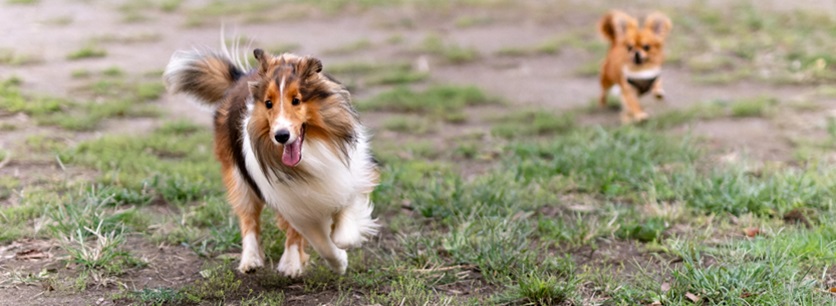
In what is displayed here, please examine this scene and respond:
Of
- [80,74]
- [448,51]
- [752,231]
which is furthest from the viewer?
[448,51]

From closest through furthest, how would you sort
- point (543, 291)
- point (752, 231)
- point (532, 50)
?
point (543, 291), point (752, 231), point (532, 50)

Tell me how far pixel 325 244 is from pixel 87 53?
586 centimetres

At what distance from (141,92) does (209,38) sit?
2846 mm

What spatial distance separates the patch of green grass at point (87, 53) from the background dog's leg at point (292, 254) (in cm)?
534

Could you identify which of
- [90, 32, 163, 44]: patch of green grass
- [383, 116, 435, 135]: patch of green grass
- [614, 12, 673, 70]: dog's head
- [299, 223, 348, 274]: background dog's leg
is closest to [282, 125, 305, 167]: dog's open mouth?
[299, 223, 348, 274]: background dog's leg

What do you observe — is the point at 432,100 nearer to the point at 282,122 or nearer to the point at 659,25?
the point at 659,25

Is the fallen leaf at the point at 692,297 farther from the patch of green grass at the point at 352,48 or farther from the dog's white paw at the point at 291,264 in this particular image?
the patch of green grass at the point at 352,48

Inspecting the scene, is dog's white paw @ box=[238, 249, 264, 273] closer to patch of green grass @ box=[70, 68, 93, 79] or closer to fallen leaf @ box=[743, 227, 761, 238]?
fallen leaf @ box=[743, 227, 761, 238]

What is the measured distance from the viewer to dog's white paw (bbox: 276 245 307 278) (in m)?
3.88

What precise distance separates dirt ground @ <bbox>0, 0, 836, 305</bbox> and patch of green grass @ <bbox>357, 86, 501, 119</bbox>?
22 cm

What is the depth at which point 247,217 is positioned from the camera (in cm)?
400

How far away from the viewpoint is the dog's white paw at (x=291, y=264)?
388 cm

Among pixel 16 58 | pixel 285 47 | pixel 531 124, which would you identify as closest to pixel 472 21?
pixel 285 47

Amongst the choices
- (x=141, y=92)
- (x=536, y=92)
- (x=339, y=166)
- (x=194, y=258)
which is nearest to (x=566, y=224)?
(x=339, y=166)
